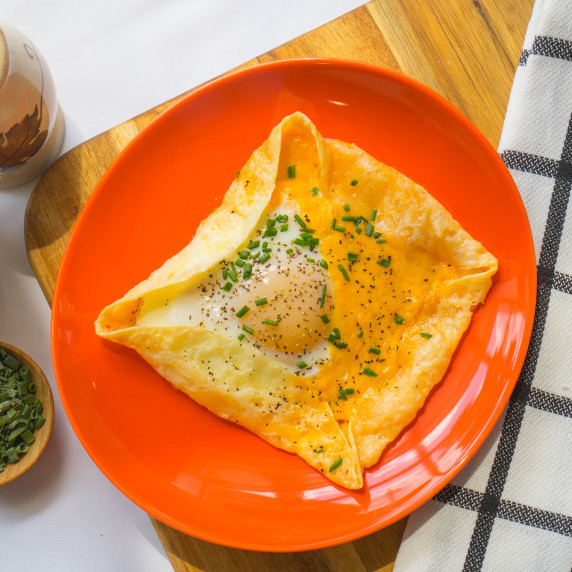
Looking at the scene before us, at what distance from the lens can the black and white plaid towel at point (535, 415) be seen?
2.87 metres

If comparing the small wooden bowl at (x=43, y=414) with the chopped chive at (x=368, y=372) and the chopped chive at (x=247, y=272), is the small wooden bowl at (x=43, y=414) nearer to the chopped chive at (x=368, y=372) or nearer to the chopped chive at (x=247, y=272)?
the chopped chive at (x=247, y=272)

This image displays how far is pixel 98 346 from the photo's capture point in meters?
2.90

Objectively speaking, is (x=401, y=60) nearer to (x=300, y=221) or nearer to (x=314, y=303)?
(x=300, y=221)

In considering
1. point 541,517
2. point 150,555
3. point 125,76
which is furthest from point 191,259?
point 541,517

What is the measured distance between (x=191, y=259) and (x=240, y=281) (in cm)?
28

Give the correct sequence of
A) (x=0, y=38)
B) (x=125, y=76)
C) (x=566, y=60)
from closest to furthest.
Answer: (x=0, y=38) → (x=566, y=60) → (x=125, y=76)

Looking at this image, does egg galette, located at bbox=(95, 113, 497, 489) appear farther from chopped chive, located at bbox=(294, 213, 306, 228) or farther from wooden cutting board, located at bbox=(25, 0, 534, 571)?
wooden cutting board, located at bbox=(25, 0, 534, 571)

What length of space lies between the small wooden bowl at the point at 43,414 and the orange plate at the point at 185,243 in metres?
0.27

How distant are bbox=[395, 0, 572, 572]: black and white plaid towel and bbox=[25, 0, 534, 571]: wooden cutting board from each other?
0.42ft

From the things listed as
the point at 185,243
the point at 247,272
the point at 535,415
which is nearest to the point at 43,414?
the point at 185,243

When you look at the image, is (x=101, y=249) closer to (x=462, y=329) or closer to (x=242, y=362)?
(x=242, y=362)

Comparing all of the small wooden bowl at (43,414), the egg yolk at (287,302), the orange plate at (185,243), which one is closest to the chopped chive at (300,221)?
the egg yolk at (287,302)

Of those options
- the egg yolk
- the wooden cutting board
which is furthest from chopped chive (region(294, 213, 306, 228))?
the wooden cutting board

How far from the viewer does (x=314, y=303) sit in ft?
9.07
